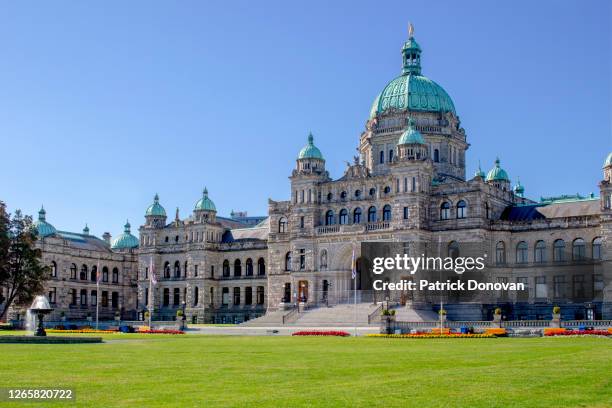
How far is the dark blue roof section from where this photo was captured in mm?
100637

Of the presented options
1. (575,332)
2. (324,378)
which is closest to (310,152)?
(575,332)

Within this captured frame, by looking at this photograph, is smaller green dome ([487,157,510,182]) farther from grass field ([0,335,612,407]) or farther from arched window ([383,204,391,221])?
grass field ([0,335,612,407])

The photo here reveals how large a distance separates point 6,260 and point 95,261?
61.5 meters

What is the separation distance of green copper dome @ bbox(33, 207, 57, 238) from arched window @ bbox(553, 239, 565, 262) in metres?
70.9

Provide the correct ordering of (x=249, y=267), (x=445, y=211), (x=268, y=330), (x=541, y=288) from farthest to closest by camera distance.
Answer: (x=249, y=267), (x=445, y=211), (x=541, y=288), (x=268, y=330)

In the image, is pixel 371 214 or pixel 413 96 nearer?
pixel 371 214

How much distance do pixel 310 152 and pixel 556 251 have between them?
3200cm

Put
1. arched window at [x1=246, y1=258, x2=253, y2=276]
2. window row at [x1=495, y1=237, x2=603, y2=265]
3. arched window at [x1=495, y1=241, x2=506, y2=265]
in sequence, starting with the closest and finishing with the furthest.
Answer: window row at [x1=495, y1=237, x2=603, y2=265] → arched window at [x1=495, y1=241, x2=506, y2=265] → arched window at [x1=246, y1=258, x2=253, y2=276]

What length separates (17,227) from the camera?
78.4 meters

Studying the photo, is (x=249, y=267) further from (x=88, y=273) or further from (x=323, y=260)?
(x=88, y=273)

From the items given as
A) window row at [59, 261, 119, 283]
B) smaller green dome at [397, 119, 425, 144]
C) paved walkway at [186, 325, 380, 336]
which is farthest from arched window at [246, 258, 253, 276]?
smaller green dome at [397, 119, 425, 144]

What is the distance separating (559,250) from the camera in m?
96.6

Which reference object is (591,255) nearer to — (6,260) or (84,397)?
(6,260)

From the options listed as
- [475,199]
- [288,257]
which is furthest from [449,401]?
[288,257]
